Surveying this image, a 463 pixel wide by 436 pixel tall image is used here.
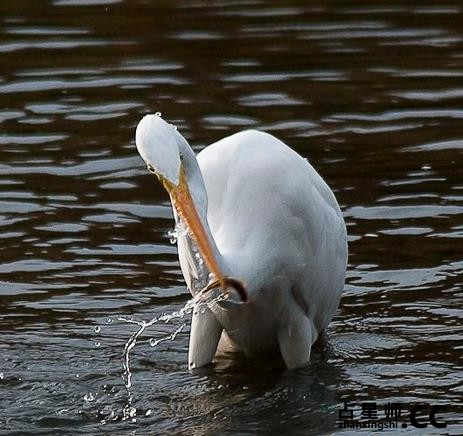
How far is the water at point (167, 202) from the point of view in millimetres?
7434

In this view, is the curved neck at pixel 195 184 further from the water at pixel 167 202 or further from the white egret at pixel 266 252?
the water at pixel 167 202

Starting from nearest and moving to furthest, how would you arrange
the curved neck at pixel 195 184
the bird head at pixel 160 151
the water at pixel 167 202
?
the bird head at pixel 160 151 → the curved neck at pixel 195 184 → the water at pixel 167 202

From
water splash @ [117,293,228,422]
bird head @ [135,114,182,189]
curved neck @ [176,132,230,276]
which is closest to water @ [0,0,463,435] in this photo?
water splash @ [117,293,228,422]

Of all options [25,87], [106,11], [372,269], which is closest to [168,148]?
[372,269]

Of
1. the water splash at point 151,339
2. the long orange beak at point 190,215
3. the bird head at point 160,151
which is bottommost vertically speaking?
the water splash at point 151,339

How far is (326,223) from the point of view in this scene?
7.70 m

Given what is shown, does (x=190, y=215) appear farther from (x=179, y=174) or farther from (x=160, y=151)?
(x=160, y=151)

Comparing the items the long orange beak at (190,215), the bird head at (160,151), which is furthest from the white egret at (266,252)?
the bird head at (160,151)

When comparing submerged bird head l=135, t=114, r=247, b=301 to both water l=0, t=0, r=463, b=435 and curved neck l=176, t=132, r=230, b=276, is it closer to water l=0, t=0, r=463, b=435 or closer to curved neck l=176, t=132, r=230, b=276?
curved neck l=176, t=132, r=230, b=276

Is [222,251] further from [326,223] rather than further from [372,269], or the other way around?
[372,269]

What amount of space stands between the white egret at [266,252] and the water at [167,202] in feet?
0.80

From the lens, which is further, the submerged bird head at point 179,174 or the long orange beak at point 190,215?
the long orange beak at point 190,215

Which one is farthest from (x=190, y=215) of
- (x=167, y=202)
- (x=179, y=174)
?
(x=167, y=202)

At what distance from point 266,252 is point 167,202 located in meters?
3.04
